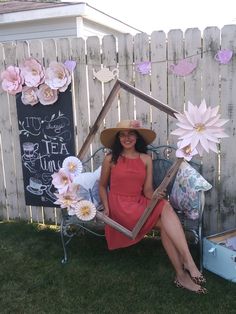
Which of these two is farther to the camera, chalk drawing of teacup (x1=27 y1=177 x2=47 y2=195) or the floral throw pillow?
chalk drawing of teacup (x1=27 y1=177 x2=47 y2=195)

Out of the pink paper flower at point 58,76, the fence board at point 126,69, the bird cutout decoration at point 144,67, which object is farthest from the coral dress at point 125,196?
the pink paper flower at point 58,76

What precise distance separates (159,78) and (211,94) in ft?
1.71

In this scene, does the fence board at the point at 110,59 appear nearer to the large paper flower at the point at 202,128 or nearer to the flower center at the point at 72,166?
the flower center at the point at 72,166

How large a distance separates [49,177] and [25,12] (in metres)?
5.54

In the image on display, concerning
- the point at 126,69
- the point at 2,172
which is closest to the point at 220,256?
the point at 126,69

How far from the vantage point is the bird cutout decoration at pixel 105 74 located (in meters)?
4.16

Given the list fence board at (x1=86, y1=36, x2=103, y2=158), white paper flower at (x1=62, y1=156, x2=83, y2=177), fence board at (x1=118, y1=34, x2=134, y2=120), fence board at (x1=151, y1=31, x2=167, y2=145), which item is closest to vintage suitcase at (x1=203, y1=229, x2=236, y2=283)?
→ fence board at (x1=151, y1=31, x2=167, y2=145)

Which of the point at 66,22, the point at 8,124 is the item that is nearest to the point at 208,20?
the point at 66,22

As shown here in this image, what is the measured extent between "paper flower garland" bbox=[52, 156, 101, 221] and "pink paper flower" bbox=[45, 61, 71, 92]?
1.06 metres

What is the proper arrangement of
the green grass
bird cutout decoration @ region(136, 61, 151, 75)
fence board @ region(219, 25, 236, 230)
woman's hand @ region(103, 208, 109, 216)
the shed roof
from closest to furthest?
the green grass < woman's hand @ region(103, 208, 109, 216) < fence board @ region(219, 25, 236, 230) < bird cutout decoration @ region(136, 61, 151, 75) < the shed roof

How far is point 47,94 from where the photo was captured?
4.37 meters

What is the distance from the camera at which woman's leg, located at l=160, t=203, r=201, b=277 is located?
3246mm

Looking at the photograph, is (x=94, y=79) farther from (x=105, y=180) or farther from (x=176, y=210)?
(x=176, y=210)

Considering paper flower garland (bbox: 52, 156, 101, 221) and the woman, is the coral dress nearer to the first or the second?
the woman
